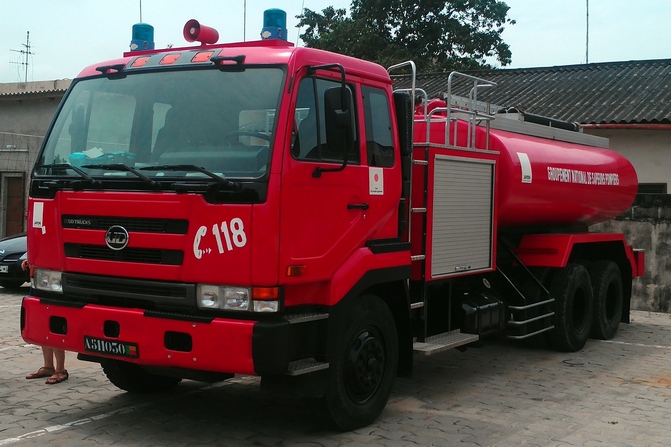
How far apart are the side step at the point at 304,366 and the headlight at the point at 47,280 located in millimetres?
1857

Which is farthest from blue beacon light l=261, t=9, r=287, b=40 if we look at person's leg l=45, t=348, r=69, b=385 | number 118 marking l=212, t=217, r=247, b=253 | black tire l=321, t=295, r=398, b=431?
person's leg l=45, t=348, r=69, b=385

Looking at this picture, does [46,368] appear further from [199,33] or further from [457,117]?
[457,117]

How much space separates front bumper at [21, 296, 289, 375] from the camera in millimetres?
5160

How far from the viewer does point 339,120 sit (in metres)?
5.45

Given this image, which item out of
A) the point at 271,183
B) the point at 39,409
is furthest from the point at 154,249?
the point at 39,409

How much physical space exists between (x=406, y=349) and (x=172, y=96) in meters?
2.74

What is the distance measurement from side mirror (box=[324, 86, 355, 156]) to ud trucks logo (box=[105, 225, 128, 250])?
1521 millimetres

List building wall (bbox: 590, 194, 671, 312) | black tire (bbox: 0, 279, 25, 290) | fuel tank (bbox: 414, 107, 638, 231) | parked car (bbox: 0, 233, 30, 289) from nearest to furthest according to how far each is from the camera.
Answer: fuel tank (bbox: 414, 107, 638, 231)
building wall (bbox: 590, 194, 671, 312)
parked car (bbox: 0, 233, 30, 289)
black tire (bbox: 0, 279, 25, 290)

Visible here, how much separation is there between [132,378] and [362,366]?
2136mm

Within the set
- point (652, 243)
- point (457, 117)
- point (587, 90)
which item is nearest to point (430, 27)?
point (587, 90)

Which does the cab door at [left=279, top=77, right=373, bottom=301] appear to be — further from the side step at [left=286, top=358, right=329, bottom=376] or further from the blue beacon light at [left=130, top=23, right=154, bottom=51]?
the blue beacon light at [left=130, top=23, right=154, bottom=51]

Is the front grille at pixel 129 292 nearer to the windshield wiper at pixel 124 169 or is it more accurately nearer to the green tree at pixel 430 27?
the windshield wiper at pixel 124 169

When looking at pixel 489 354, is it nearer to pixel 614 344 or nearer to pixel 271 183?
pixel 614 344

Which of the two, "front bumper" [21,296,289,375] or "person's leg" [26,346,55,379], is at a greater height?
"front bumper" [21,296,289,375]
